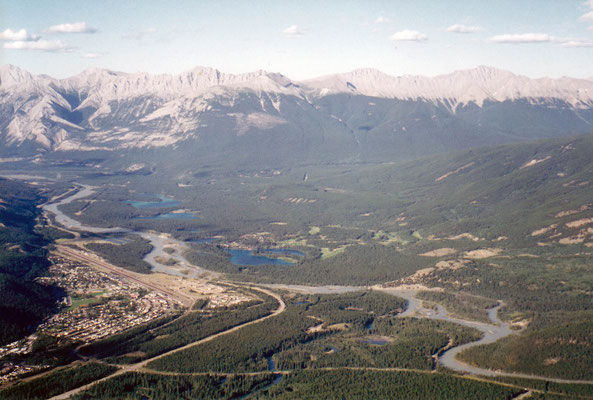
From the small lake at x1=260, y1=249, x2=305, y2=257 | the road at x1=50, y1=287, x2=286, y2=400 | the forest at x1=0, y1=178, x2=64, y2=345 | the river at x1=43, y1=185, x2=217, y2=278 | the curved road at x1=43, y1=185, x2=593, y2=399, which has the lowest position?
the curved road at x1=43, y1=185, x2=593, y2=399

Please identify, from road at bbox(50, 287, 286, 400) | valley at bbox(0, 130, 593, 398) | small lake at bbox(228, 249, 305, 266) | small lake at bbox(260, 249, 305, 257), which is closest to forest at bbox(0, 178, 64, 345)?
valley at bbox(0, 130, 593, 398)

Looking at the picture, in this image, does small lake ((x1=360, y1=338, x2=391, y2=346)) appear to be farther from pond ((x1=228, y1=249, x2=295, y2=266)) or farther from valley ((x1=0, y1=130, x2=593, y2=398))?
pond ((x1=228, y1=249, x2=295, y2=266))

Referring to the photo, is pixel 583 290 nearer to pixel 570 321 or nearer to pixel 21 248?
pixel 570 321

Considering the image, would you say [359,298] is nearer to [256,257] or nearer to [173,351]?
[173,351]

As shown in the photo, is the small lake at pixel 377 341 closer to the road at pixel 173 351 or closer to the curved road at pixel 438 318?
the curved road at pixel 438 318

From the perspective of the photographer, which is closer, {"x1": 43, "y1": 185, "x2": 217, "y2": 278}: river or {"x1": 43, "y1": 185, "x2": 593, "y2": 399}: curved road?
{"x1": 43, "y1": 185, "x2": 593, "y2": 399}: curved road

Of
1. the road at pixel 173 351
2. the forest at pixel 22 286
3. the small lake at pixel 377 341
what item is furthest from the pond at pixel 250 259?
the small lake at pixel 377 341

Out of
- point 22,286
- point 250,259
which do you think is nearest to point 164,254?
point 250,259

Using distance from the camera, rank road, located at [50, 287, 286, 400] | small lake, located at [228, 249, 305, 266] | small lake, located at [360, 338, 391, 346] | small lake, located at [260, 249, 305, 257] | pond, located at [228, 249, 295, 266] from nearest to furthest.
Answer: road, located at [50, 287, 286, 400]
small lake, located at [360, 338, 391, 346]
pond, located at [228, 249, 295, 266]
small lake, located at [228, 249, 305, 266]
small lake, located at [260, 249, 305, 257]

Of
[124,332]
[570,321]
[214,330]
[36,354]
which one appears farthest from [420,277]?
[36,354]
